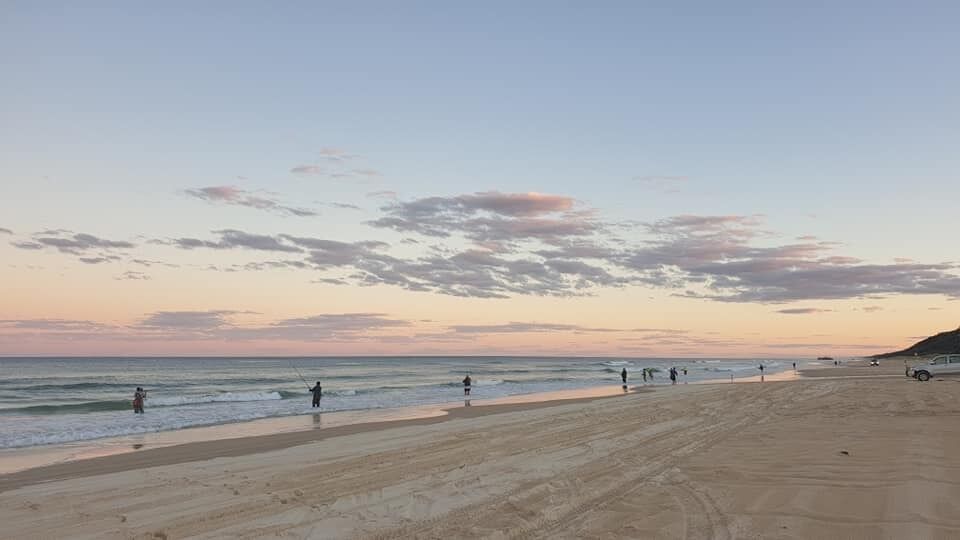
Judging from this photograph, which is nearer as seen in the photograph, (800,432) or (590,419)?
(800,432)

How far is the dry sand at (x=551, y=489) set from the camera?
7734 millimetres

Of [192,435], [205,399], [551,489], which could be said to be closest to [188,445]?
[192,435]

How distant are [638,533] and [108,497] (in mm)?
8966

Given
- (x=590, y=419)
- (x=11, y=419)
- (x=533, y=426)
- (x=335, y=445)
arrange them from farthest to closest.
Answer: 1. (x=11, y=419)
2. (x=590, y=419)
3. (x=533, y=426)
4. (x=335, y=445)

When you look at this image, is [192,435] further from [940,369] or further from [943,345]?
[943,345]

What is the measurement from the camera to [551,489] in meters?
9.87

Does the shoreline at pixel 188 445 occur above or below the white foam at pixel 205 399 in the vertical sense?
above

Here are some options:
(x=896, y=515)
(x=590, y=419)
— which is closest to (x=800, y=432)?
(x=590, y=419)

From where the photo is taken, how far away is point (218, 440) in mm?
20188


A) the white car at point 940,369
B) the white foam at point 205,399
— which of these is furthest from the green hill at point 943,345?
the white foam at point 205,399

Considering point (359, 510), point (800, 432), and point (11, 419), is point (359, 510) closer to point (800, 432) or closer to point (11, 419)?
point (800, 432)

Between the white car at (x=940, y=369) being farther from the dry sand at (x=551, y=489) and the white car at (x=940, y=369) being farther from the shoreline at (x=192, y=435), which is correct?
the shoreline at (x=192, y=435)

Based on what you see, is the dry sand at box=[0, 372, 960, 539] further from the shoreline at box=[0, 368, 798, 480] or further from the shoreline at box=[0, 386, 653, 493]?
the shoreline at box=[0, 368, 798, 480]

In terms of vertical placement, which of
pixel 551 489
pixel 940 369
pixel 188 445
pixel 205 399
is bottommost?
pixel 205 399
